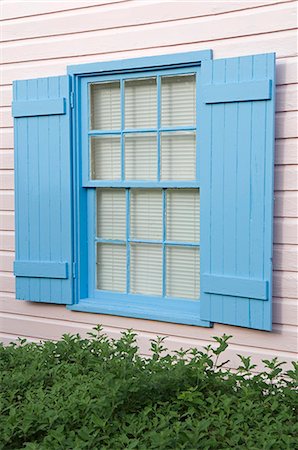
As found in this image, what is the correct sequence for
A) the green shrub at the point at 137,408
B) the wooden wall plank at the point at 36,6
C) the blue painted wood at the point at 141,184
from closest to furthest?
the green shrub at the point at 137,408, the blue painted wood at the point at 141,184, the wooden wall plank at the point at 36,6

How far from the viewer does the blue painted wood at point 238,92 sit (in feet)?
13.8

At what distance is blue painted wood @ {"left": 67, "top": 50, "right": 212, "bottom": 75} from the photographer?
15.0 feet

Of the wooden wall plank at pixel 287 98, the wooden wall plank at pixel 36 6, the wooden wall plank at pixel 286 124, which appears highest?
the wooden wall plank at pixel 36 6

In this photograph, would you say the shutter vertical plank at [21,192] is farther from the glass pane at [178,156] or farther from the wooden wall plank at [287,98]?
the wooden wall plank at [287,98]

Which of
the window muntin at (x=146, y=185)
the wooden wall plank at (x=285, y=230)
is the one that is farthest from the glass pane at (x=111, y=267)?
the wooden wall plank at (x=285, y=230)

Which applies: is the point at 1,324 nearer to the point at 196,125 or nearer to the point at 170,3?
the point at 196,125

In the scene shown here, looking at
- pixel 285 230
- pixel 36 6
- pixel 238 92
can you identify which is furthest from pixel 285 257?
pixel 36 6

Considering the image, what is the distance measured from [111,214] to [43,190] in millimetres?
516

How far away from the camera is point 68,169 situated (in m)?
5.15

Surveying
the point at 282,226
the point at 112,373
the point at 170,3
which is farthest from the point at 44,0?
the point at 112,373

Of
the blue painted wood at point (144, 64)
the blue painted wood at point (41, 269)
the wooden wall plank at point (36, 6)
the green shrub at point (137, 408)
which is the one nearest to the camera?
the green shrub at point (137, 408)

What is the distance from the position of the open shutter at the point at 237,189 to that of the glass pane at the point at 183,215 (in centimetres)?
23

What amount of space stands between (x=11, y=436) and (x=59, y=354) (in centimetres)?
102

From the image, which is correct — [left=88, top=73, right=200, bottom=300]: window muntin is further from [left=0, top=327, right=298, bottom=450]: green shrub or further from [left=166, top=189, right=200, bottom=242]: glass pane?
[left=0, top=327, right=298, bottom=450]: green shrub
